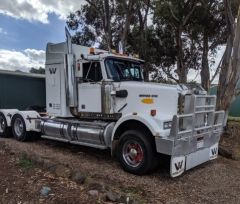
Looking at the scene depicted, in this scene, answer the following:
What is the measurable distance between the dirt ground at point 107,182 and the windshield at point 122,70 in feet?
7.08

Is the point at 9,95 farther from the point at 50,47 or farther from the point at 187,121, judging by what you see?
the point at 187,121

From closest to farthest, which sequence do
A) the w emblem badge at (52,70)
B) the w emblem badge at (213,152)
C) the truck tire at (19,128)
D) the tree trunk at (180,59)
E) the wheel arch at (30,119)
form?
the w emblem badge at (213,152) < the w emblem badge at (52,70) < the wheel arch at (30,119) < the truck tire at (19,128) < the tree trunk at (180,59)

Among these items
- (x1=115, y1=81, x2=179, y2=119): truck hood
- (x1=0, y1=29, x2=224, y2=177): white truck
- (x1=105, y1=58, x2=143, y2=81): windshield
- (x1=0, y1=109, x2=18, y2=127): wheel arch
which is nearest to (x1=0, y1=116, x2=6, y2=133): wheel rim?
(x1=0, y1=109, x2=18, y2=127): wheel arch

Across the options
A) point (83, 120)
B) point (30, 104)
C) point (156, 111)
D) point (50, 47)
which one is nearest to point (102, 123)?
point (83, 120)

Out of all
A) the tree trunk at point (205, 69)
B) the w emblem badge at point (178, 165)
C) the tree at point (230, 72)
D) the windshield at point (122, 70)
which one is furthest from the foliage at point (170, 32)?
the w emblem badge at point (178, 165)

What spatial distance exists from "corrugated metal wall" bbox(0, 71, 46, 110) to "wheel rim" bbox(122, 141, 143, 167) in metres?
5.28

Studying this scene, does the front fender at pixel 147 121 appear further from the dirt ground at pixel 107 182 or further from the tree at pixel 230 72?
the tree at pixel 230 72

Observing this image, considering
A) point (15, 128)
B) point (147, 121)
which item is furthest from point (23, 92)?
point (147, 121)

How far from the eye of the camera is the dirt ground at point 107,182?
5.32 metres

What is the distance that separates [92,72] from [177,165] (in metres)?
3.44

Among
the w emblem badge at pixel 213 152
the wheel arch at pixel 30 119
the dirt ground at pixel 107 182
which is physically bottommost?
the dirt ground at pixel 107 182

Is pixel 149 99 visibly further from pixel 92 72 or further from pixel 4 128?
pixel 4 128

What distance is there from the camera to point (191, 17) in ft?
57.1

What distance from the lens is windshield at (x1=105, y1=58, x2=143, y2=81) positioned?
8188 millimetres
